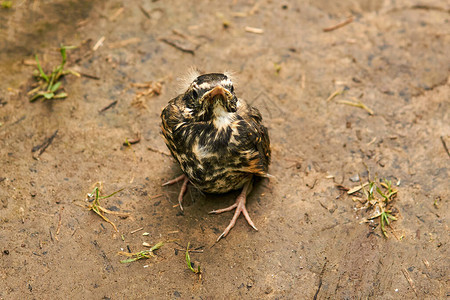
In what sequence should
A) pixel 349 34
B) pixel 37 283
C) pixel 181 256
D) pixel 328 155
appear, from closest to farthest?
pixel 37 283 < pixel 181 256 < pixel 328 155 < pixel 349 34

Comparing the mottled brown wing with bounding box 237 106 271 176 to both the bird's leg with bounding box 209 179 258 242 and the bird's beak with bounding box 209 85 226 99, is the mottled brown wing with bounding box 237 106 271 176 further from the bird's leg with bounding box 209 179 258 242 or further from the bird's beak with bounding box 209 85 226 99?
the bird's beak with bounding box 209 85 226 99

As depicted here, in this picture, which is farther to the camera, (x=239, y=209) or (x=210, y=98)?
(x=239, y=209)

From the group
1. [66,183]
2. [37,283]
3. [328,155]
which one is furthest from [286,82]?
[37,283]

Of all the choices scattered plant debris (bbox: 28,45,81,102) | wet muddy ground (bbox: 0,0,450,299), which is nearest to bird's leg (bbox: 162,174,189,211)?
wet muddy ground (bbox: 0,0,450,299)

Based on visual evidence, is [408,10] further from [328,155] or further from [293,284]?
[293,284]

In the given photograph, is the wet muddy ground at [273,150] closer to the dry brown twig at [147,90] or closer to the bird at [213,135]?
the dry brown twig at [147,90]

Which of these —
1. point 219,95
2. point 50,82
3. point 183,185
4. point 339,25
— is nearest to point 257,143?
point 219,95

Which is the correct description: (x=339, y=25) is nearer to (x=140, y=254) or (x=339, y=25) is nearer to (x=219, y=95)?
(x=219, y=95)
